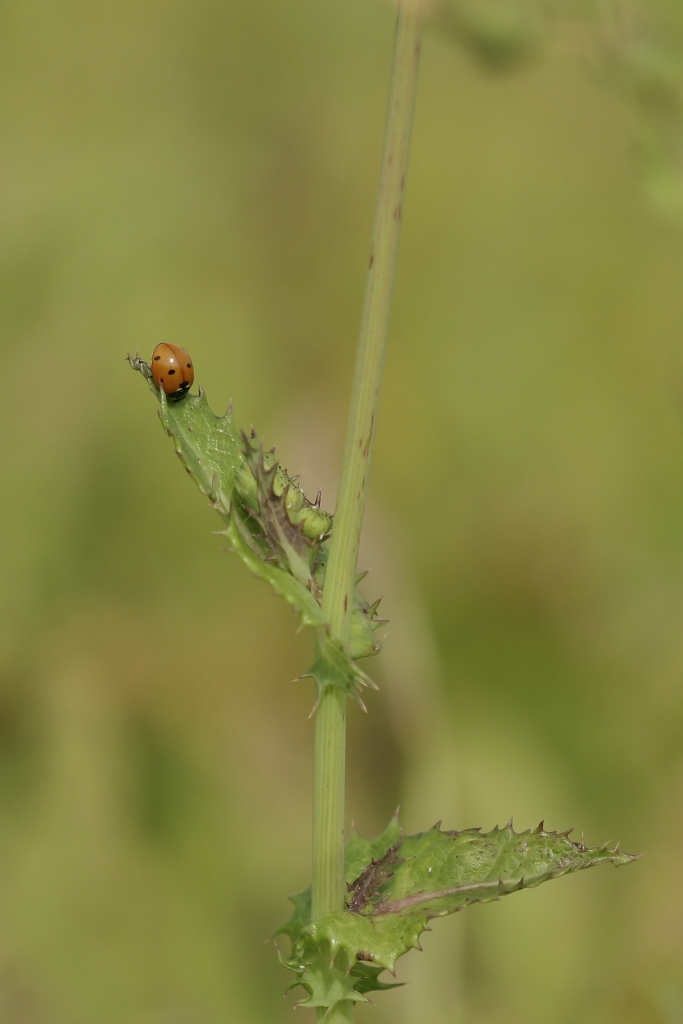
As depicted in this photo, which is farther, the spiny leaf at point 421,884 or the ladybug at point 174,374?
the ladybug at point 174,374

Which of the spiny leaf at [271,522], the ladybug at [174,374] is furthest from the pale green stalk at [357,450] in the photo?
the ladybug at [174,374]

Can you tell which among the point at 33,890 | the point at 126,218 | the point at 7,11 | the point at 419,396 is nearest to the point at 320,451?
the point at 419,396

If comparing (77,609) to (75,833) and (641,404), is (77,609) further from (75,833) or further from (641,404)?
(641,404)

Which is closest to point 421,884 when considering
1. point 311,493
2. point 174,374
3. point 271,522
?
point 271,522

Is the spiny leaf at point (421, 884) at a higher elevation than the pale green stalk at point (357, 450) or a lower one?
lower

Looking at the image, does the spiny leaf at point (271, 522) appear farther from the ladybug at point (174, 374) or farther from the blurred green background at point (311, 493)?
the blurred green background at point (311, 493)

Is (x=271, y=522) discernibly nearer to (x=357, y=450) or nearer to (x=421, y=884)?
(x=357, y=450)
